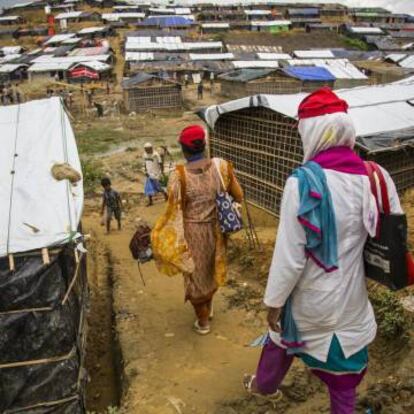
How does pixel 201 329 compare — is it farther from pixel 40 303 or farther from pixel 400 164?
pixel 400 164

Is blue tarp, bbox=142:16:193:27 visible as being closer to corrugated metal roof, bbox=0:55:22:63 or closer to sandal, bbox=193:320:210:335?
corrugated metal roof, bbox=0:55:22:63

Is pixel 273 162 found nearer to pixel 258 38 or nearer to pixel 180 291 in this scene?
pixel 180 291

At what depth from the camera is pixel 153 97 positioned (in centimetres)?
2355

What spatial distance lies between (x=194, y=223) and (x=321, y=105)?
1826mm

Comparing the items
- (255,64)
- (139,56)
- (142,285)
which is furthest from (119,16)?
(142,285)

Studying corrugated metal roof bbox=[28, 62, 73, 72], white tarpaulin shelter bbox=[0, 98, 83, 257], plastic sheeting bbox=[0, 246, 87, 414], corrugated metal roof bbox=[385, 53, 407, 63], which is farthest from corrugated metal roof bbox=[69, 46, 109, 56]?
plastic sheeting bbox=[0, 246, 87, 414]

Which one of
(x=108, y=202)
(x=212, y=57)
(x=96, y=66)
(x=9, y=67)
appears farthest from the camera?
(x=212, y=57)

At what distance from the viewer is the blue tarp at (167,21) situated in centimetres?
5125

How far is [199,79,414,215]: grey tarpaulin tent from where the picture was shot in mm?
6188

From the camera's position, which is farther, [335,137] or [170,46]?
[170,46]

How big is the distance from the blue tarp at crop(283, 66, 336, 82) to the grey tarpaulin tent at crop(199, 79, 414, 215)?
16945 mm

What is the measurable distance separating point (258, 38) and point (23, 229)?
160ft

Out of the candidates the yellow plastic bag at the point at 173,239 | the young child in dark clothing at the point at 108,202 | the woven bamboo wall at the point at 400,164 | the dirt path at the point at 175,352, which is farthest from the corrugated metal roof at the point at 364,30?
the yellow plastic bag at the point at 173,239

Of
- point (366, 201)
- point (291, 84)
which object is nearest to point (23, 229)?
point (366, 201)
